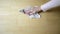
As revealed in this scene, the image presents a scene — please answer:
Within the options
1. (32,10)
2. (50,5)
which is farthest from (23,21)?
(50,5)

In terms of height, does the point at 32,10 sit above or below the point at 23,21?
above

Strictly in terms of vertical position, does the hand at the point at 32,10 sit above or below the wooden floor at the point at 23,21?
above

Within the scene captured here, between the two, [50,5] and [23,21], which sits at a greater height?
[50,5]

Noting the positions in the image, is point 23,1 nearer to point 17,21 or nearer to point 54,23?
point 17,21

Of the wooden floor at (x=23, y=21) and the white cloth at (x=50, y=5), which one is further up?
the white cloth at (x=50, y=5)

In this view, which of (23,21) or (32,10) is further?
(32,10)

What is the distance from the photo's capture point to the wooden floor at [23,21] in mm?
1462

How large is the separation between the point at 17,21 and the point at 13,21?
5 cm

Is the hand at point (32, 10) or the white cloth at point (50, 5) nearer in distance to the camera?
the white cloth at point (50, 5)

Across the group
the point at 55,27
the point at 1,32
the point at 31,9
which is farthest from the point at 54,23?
the point at 1,32

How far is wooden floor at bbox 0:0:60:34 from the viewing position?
4.80ft

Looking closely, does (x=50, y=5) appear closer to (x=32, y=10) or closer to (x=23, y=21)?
(x=32, y=10)

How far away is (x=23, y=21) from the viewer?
1.55m

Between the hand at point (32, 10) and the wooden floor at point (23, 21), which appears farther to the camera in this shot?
the hand at point (32, 10)
